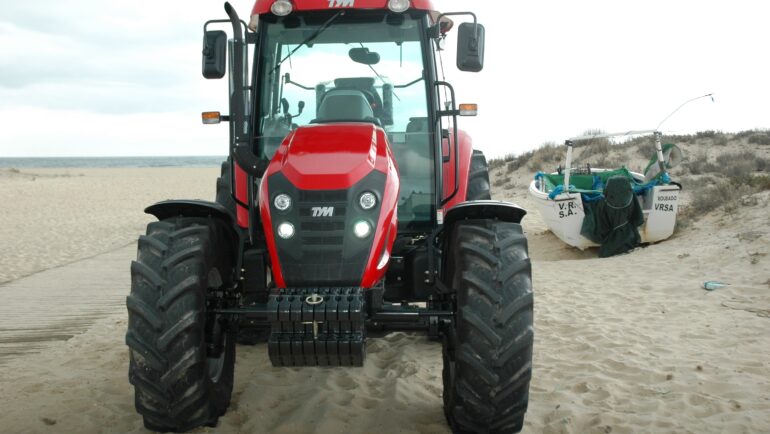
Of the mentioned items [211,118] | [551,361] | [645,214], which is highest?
[211,118]

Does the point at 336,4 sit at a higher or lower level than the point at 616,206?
higher

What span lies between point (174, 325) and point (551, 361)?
3.12 metres

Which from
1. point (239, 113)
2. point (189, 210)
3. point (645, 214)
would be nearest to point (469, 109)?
point (239, 113)

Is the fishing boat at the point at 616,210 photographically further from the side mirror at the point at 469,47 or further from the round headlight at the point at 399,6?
the round headlight at the point at 399,6

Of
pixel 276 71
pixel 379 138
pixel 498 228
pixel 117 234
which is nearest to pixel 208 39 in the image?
pixel 276 71

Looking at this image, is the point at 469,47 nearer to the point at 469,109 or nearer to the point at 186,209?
the point at 469,109

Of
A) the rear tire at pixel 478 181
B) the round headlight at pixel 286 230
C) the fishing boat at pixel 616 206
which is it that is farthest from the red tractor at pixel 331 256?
the fishing boat at pixel 616 206

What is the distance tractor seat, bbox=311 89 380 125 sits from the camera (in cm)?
450

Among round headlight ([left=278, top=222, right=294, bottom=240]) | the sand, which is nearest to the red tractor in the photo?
round headlight ([left=278, top=222, right=294, bottom=240])

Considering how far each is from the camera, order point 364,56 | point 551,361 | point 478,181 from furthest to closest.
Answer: point 478,181 < point 551,361 < point 364,56

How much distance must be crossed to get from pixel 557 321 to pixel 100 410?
4.21 metres

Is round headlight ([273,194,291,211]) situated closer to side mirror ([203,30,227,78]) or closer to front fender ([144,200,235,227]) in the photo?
front fender ([144,200,235,227])

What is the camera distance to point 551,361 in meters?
5.46

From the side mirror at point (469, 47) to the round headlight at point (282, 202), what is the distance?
160 centimetres
